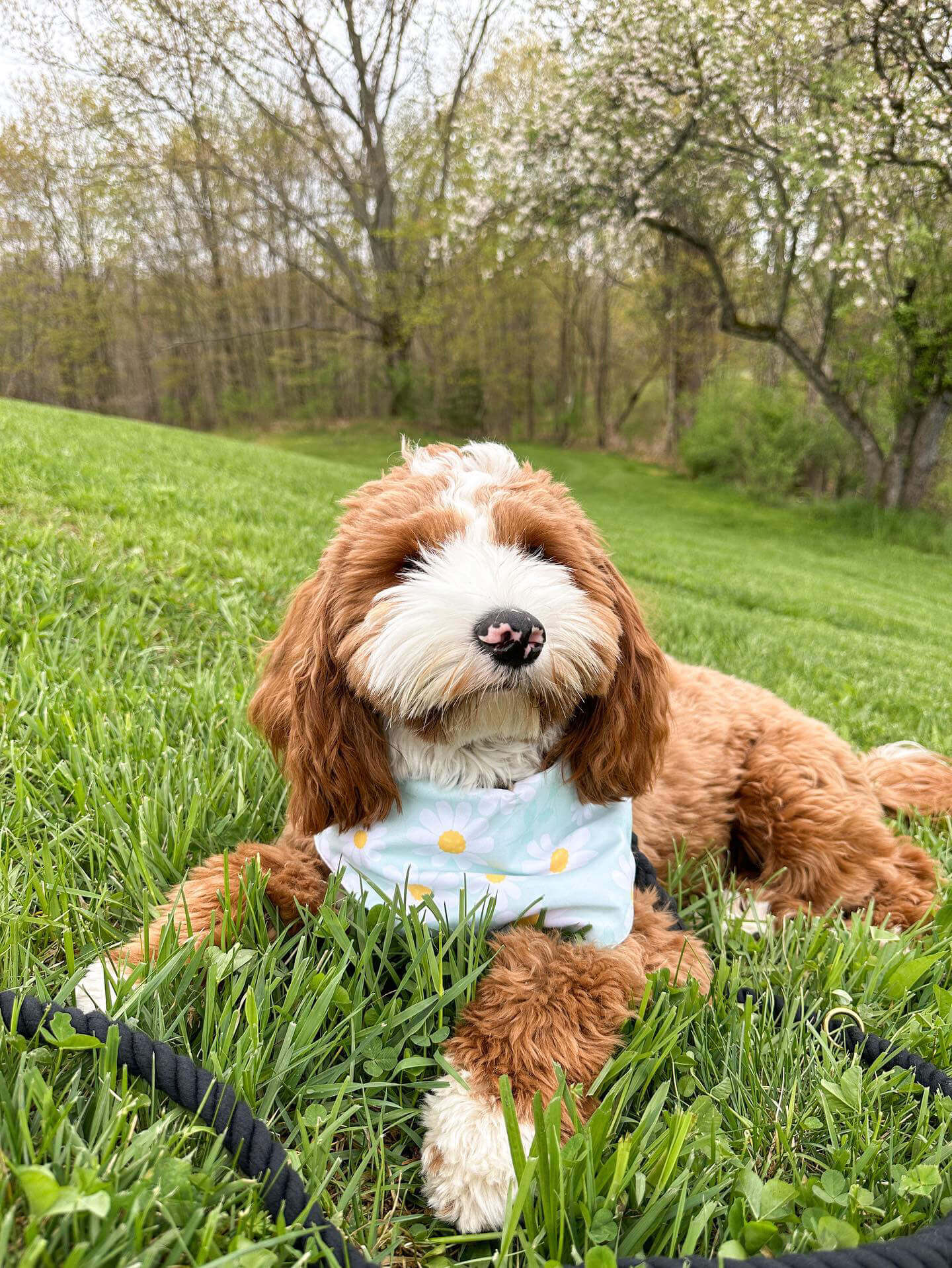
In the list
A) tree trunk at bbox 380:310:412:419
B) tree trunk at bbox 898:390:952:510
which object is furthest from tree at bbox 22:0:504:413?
tree trunk at bbox 898:390:952:510

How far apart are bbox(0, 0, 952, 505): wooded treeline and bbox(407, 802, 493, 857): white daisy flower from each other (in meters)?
16.4

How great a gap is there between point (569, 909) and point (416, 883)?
38 cm

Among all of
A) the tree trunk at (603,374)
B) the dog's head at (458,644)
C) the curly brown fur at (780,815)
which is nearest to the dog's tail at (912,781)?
the curly brown fur at (780,815)

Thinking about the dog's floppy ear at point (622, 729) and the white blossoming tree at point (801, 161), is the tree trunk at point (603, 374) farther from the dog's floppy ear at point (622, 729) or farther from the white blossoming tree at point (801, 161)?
the dog's floppy ear at point (622, 729)

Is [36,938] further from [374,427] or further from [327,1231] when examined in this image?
[374,427]

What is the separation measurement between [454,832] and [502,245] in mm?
22444

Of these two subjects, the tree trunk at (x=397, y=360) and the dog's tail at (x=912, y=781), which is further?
the tree trunk at (x=397, y=360)

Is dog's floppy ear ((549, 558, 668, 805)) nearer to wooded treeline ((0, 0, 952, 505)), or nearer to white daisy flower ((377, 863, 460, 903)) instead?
white daisy flower ((377, 863, 460, 903))

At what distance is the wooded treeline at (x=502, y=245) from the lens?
52.6 ft

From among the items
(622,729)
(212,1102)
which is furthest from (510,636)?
(212,1102)

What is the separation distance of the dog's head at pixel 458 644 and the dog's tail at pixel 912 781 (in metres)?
1.68

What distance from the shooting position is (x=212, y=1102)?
1.29 metres

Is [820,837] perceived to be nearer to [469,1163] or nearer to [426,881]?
[426,881]

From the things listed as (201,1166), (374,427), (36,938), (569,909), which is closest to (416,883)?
(569,909)
